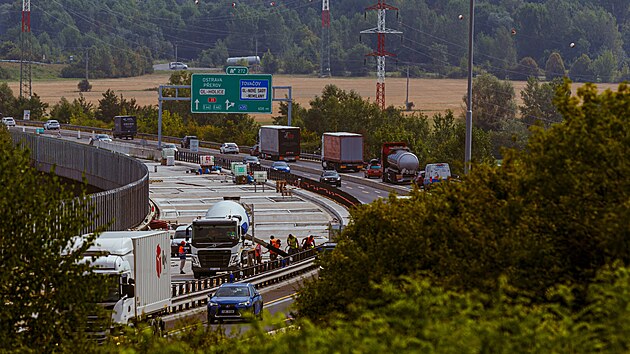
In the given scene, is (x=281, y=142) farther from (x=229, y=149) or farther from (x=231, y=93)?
(x=229, y=149)

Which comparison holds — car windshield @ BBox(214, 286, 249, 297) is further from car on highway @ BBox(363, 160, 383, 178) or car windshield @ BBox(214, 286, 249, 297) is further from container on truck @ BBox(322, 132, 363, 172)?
container on truck @ BBox(322, 132, 363, 172)

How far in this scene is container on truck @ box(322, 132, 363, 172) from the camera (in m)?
98.5

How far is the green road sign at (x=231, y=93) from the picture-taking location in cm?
10462

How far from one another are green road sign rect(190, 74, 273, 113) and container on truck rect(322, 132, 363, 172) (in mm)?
7356

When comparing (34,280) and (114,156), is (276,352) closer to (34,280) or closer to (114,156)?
(34,280)

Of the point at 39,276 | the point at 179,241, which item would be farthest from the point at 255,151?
the point at 39,276

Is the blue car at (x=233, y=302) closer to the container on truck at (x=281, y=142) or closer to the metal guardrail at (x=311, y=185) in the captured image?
the metal guardrail at (x=311, y=185)

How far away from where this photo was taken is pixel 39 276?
22016mm

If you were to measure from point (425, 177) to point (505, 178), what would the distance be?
56563mm

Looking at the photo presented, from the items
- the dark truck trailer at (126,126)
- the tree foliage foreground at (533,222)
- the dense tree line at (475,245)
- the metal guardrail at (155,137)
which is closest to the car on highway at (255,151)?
the metal guardrail at (155,137)

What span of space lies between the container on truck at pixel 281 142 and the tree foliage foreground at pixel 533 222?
8379cm

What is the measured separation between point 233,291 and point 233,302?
39.2 inches

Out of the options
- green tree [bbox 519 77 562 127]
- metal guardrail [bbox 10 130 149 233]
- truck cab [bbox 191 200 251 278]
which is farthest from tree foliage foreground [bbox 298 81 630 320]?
green tree [bbox 519 77 562 127]

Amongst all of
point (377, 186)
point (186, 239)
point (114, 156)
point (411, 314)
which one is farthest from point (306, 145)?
point (411, 314)
